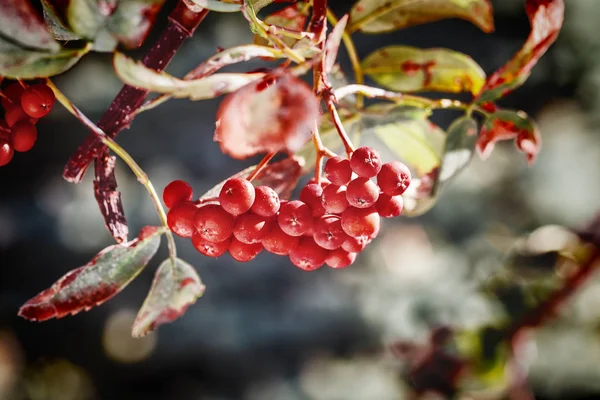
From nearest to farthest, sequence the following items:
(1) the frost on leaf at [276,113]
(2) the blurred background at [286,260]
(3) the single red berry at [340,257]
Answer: (1) the frost on leaf at [276,113] < (3) the single red berry at [340,257] < (2) the blurred background at [286,260]

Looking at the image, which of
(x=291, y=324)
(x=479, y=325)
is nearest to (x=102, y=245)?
(x=291, y=324)

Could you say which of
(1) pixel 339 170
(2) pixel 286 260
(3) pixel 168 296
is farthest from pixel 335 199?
(2) pixel 286 260

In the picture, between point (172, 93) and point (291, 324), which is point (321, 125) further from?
point (291, 324)

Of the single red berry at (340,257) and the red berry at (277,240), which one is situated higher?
the red berry at (277,240)

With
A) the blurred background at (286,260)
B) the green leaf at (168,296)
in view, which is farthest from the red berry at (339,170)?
the blurred background at (286,260)

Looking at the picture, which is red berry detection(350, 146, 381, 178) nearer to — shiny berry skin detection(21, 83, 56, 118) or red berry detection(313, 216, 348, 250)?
red berry detection(313, 216, 348, 250)

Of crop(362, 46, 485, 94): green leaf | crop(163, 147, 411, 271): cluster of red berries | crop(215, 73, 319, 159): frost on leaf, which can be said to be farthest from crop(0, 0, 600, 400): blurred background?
crop(215, 73, 319, 159): frost on leaf

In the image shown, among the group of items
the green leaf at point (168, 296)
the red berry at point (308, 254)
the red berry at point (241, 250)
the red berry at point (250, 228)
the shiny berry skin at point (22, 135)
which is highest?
the shiny berry skin at point (22, 135)

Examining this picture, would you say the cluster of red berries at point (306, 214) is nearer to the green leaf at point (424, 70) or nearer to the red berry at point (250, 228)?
the red berry at point (250, 228)
